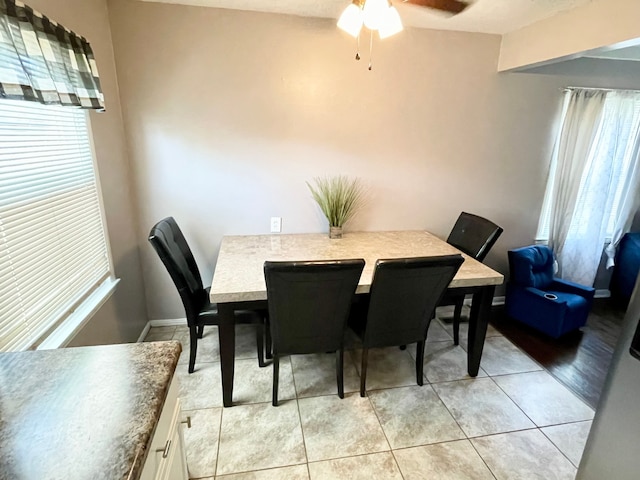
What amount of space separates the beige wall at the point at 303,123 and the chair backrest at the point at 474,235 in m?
0.27

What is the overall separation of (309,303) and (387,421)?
34.1 inches

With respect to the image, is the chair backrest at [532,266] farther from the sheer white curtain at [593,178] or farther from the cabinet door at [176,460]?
the cabinet door at [176,460]

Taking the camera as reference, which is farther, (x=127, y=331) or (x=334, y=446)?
(x=127, y=331)

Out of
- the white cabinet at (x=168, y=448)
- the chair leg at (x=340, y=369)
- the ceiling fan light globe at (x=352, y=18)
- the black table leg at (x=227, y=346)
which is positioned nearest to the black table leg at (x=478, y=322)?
the chair leg at (x=340, y=369)

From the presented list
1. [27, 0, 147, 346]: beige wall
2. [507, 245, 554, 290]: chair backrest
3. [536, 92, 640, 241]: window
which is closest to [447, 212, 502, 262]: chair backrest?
[507, 245, 554, 290]: chair backrest

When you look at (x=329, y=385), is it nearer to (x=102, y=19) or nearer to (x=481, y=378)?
(x=481, y=378)

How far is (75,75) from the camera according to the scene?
5.31ft

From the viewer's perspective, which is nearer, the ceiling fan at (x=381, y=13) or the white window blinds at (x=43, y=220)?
the white window blinds at (x=43, y=220)

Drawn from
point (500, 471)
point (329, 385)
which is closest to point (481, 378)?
point (500, 471)

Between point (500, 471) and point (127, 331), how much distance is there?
2.40 metres

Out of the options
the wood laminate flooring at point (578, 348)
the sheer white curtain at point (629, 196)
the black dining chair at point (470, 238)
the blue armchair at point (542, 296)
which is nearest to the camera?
the wood laminate flooring at point (578, 348)

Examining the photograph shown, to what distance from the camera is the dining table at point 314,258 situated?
1.85 meters

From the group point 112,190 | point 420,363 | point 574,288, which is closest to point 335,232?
point 420,363

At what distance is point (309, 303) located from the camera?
176 cm
